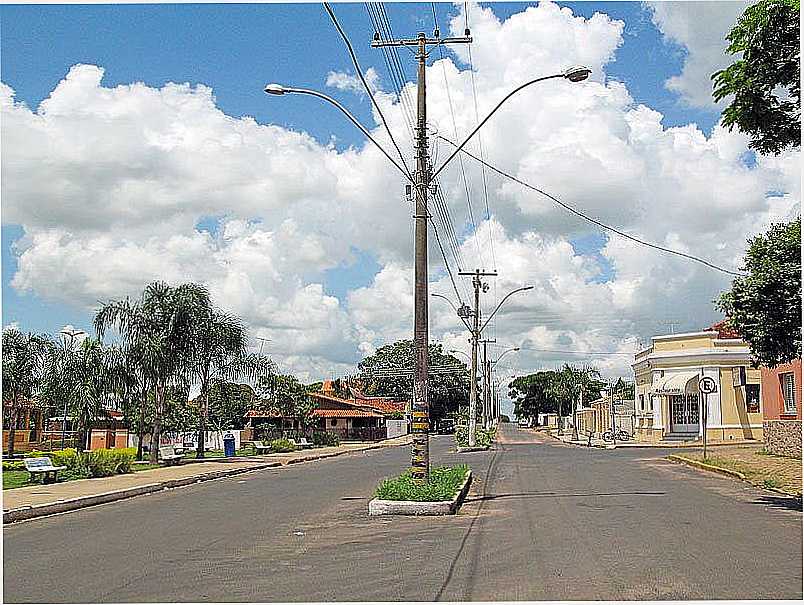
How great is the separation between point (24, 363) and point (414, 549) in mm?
38807

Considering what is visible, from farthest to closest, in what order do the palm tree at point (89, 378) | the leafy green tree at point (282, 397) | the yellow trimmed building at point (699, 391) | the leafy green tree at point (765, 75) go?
the leafy green tree at point (282, 397), the yellow trimmed building at point (699, 391), the palm tree at point (89, 378), the leafy green tree at point (765, 75)

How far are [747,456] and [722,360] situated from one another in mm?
19816

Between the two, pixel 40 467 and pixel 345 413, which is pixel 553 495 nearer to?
pixel 40 467

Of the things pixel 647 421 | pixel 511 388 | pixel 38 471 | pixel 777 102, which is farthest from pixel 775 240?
pixel 511 388

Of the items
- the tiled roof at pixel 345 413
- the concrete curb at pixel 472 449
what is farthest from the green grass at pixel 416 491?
the tiled roof at pixel 345 413

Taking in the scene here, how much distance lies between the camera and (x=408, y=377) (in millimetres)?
133625

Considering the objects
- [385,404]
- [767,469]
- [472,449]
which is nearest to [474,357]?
[472,449]

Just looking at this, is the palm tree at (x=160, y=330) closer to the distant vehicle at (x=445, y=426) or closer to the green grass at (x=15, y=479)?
the green grass at (x=15, y=479)

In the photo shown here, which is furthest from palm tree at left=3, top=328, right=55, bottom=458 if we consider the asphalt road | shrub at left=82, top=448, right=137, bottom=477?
the asphalt road

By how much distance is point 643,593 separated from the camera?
9250mm

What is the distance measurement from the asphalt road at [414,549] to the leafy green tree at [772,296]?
2.76m

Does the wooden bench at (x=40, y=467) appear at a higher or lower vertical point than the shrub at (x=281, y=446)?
lower

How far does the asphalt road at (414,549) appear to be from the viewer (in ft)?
31.2

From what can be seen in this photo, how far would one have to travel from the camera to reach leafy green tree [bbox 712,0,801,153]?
14.0 metres
